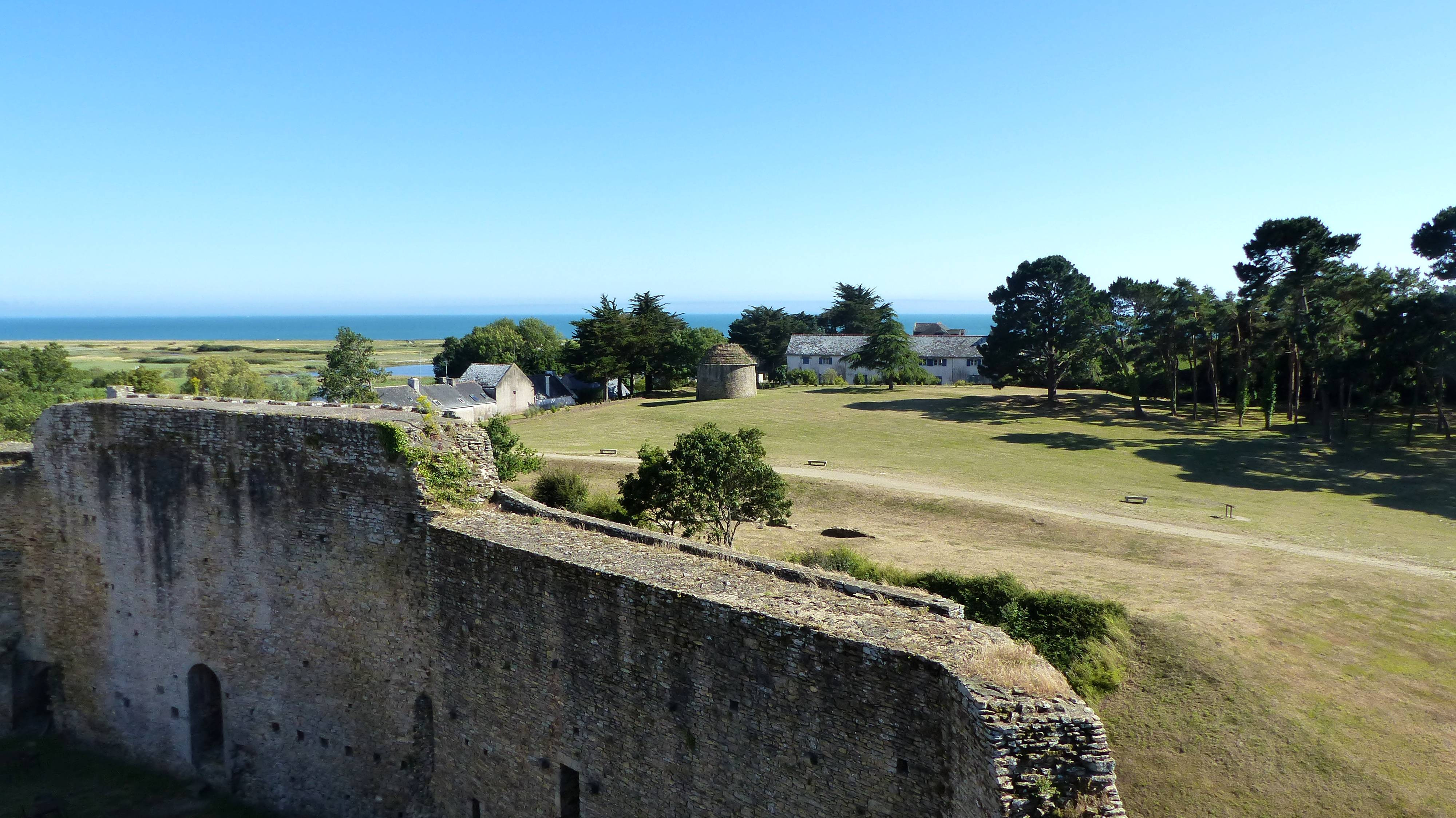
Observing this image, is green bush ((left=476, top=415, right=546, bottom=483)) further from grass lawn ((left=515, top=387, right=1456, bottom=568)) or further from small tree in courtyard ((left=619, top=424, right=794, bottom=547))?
grass lawn ((left=515, top=387, right=1456, bottom=568))

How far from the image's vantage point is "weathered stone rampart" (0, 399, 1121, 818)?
320 inches

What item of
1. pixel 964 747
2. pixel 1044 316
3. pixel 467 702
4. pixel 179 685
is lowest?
pixel 179 685

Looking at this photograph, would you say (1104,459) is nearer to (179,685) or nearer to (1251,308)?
(1251,308)

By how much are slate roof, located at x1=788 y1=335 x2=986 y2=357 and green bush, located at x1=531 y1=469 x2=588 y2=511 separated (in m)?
63.0

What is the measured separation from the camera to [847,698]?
831cm

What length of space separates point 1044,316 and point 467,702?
56231 millimetres

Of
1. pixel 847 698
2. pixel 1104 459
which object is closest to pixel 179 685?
pixel 847 698

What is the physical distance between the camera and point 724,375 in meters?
65.3

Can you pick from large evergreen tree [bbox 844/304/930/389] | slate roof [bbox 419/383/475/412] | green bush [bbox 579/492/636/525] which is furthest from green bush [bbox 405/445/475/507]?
large evergreen tree [bbox 844/304/930/389]

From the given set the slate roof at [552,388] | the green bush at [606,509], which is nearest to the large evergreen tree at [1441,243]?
the green bush at [606,509]

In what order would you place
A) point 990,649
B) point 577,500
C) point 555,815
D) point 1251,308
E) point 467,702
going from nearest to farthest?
point 990,649
point 555,815
point 467,702
point 577,500
point 1251,308

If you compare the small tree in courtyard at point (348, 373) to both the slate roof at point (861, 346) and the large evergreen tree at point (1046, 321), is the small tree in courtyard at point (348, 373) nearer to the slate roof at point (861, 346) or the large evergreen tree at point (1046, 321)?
the large evergreen tree at point (1046, 321)

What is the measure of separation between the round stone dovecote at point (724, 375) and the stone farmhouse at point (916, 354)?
19.8 meters

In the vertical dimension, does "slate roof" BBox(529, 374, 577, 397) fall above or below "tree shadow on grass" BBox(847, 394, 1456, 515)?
above
